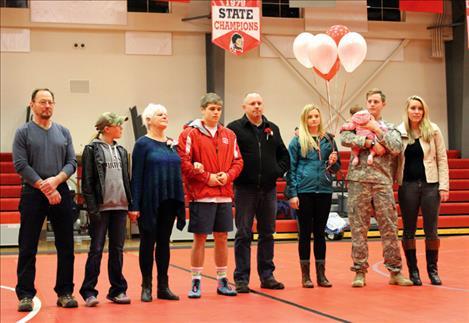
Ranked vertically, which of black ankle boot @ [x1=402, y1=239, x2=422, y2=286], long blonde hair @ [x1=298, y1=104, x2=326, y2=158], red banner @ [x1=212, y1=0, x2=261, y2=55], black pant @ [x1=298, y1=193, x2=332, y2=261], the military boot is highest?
red banner @ [x1=212, y1=0, x2=261, y2=55]

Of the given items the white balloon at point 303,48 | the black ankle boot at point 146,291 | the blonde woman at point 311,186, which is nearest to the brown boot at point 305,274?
the blonde woman at point 311,186

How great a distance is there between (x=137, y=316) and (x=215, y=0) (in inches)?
365

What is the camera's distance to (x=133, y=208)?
5.99m

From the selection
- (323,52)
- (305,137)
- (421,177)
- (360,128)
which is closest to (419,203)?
(421,177)

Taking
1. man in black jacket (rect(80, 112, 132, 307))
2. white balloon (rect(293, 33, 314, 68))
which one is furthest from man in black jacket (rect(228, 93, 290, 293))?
white balloon (rect(293, 33, 314, 68))

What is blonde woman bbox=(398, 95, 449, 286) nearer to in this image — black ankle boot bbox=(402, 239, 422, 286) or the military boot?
Result: black ankle boot bbox=(402, 239, 422, 286)

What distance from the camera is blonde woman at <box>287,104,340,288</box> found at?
6.68 meters

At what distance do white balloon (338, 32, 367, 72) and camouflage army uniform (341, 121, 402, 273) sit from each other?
5.24m

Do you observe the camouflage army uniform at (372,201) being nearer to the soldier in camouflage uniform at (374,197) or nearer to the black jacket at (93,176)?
the soldier in camouflage uniform at (374,197)

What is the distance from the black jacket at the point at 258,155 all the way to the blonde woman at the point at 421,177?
3.72 ft

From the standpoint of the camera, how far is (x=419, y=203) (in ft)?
22.4

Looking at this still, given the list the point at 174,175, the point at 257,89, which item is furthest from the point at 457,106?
the point at 174,175

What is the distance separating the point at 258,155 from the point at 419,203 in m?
1.58

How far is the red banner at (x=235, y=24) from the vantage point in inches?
539
